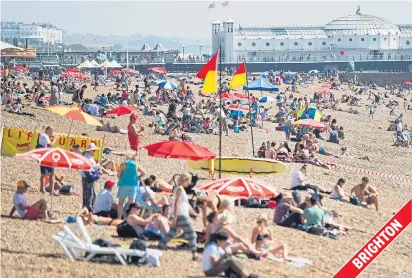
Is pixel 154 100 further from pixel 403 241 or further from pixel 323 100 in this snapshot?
pixel 403 241

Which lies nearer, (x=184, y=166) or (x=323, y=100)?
(x=184, y=166)

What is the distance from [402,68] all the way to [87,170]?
85403mm

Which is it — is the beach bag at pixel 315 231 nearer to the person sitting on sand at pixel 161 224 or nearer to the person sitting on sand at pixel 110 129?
the person sitting on sand at pixel 161 224

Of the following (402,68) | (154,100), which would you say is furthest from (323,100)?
(402,68)

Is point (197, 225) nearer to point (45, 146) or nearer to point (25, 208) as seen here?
point (25, 208)

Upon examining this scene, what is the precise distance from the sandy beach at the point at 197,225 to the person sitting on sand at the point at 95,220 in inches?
6.3

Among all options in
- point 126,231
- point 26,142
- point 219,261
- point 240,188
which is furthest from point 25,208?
point 26,142

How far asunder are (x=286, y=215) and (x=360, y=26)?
93561 millimetres

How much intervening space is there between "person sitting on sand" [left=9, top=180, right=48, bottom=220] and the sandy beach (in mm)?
123

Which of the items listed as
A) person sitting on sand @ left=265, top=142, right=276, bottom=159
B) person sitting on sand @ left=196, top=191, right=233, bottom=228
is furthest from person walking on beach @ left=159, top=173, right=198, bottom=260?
person sitting on sand @ left=265, top=142, right=276, bottom=159

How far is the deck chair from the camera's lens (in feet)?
34.6

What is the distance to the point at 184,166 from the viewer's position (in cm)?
1972

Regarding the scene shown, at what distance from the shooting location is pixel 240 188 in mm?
12375

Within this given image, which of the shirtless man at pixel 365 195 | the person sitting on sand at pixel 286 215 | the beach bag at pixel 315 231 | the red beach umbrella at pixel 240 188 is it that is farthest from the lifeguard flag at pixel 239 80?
the red beach umbrella at pixel 240 188
